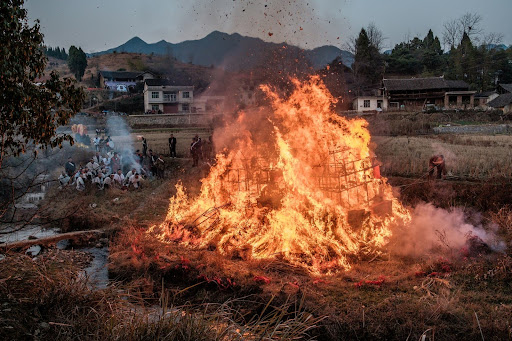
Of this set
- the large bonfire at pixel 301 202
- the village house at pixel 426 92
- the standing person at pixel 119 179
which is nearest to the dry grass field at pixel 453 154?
the large bonfire at pixel 301 202

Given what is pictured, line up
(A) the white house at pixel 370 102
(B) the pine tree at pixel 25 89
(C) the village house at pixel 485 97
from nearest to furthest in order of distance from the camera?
(B) the pine tree at pixel 25 89 → (A) the white house at pixel 370 102 → (C) the village house at pixel 485 97

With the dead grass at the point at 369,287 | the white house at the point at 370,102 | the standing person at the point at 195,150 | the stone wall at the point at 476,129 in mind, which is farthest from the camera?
the white house at the point at 370,102

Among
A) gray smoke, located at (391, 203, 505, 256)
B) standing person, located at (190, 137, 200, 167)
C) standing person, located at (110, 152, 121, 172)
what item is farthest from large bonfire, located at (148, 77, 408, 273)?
standing person, located at (110, 152, 121, 172)

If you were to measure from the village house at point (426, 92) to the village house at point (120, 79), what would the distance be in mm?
40276

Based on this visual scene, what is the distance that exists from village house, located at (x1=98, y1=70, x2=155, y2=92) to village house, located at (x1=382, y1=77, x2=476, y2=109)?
4028 cm

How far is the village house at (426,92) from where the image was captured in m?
52.7

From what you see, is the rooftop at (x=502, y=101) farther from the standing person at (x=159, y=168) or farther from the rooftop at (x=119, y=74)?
the rooftop at (x=119, y=74)

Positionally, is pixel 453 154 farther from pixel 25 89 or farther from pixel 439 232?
pixel 25 89

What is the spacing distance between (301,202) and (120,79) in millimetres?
70710

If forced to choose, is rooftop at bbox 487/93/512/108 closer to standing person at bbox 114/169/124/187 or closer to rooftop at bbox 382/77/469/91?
rooftop at bbox 382/77/469/91

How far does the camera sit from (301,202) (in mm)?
10656

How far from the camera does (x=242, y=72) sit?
3133 cm

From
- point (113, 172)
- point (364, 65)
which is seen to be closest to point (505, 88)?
point (364, 65)

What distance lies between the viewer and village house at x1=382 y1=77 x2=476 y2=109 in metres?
52.7
